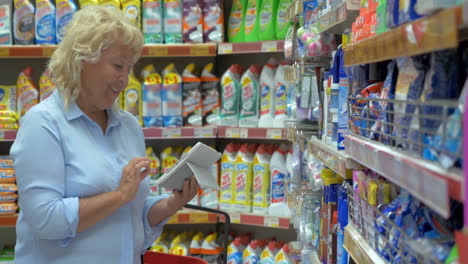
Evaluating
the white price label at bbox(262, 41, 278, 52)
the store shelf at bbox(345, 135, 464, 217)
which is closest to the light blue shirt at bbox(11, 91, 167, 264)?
the store shelf at bbox(345, 135, 464, 217)

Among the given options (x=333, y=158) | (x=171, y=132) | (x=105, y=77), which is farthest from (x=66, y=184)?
(x=171, y=132)

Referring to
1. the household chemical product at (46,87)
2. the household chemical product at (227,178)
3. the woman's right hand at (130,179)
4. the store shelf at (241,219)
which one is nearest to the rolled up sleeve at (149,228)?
the woman's right hand at (130,179)

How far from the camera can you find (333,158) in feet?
5.32

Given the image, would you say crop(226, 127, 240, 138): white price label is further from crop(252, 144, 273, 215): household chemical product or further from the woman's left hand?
the woman's left hand

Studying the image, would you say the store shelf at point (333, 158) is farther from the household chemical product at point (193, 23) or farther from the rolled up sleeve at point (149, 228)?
the household chemical product at point (193, 23)

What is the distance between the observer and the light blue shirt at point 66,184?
1756 mm

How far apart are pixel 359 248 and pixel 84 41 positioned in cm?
119

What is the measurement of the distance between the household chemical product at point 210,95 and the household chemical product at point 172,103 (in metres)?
0.19

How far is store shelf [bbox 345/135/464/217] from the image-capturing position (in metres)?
0.75

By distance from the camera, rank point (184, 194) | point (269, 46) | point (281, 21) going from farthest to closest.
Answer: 1. point (281, 21)
2. point (269, 46)
3. point (184, 194)

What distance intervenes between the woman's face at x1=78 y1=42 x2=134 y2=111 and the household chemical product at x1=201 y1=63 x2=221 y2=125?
5.58 feet

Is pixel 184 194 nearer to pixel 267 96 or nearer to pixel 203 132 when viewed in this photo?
pixel 203 132

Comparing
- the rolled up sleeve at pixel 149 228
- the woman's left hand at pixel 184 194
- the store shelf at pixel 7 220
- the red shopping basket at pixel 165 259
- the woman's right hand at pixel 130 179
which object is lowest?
the store shelf at pixel 7 220

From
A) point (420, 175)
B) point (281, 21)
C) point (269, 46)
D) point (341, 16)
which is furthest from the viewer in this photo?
point (281, 21)
